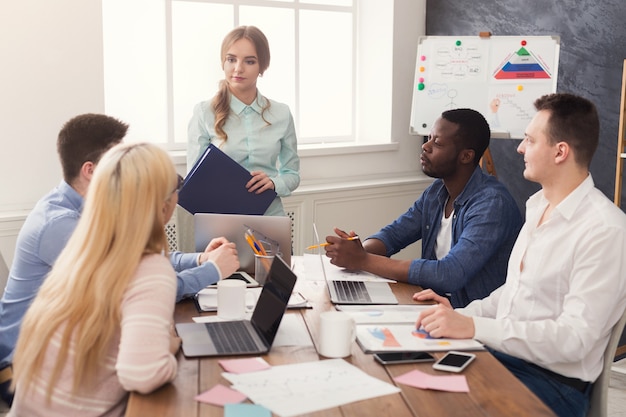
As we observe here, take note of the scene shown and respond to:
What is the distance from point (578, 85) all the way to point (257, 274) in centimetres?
245

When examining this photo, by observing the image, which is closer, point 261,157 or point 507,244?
point 507,244

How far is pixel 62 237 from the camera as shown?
2.10 metres

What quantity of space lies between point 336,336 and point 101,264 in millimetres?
557

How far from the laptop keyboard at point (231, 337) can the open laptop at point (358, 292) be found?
0.38 meters

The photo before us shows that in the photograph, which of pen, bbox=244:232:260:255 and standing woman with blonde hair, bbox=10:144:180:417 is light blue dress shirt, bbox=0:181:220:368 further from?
standing woman with blonde hair, bbox=10:144:180:417

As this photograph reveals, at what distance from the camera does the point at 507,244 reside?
2.78 metres

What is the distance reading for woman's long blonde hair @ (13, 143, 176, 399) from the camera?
1.59 meters

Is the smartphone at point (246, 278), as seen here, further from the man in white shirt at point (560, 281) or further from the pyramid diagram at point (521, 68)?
the pyramid diagram at point (521, 68)

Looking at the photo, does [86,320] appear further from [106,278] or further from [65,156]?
[65,156]

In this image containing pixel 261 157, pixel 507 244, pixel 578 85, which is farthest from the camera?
pixel 578 85

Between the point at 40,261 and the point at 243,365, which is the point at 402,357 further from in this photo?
the point at 40,261

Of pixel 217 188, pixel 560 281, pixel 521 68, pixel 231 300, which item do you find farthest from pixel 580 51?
pixel 231 300

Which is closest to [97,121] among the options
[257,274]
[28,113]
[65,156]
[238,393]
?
[65,156]

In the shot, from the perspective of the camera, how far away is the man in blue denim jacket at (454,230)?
261 cm
